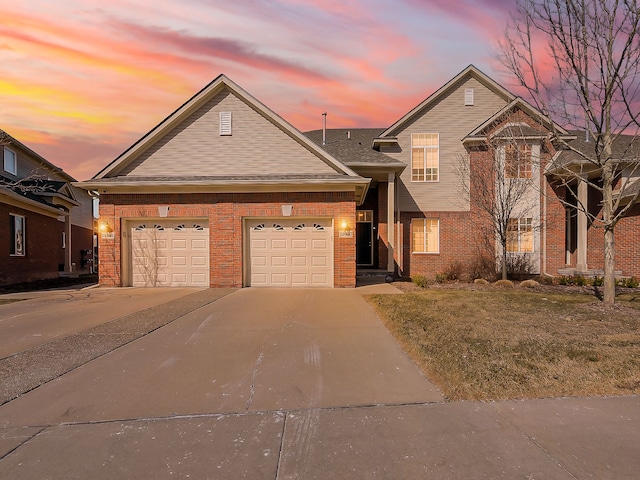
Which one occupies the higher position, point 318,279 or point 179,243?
point 179,243

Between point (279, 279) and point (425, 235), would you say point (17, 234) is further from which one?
point (425, 235)

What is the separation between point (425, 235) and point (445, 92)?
21.9 ft

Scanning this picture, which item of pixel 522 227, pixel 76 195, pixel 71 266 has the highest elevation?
pixel 76 195

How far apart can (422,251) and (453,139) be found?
532cm

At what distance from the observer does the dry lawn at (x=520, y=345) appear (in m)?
4.28

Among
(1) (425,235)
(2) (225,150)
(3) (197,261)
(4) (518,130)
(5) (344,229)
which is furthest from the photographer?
(1) (425,235)

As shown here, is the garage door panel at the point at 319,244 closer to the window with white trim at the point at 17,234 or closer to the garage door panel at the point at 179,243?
the garage door panel at the point at 179,243

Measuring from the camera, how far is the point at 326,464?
9.53 feet

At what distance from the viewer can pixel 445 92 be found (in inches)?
692

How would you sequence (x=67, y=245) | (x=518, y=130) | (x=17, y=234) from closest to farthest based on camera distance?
(x=518, y=130), (x=17, y=234), (x=67, y=245)

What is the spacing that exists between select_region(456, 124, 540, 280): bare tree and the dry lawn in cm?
625

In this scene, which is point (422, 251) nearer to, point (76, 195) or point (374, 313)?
point (374, 313)

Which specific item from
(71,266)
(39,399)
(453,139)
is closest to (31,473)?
(39,399)

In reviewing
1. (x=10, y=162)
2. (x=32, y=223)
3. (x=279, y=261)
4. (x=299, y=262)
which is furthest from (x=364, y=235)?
(x=10, y=162)
